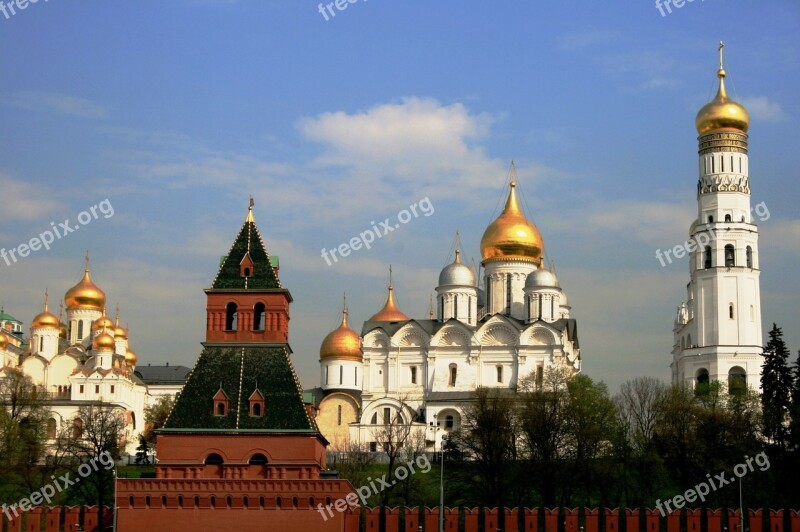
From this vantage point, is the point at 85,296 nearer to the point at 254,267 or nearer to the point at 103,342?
the point at 103,342

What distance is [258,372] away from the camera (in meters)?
42.7

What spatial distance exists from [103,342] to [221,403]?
46827 millimetres

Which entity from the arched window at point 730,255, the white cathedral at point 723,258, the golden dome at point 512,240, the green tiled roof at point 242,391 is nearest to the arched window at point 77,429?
the golden dome at point 512,240

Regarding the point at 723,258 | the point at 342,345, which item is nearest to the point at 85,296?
the point at 342,345

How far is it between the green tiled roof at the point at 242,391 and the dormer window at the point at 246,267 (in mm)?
2359

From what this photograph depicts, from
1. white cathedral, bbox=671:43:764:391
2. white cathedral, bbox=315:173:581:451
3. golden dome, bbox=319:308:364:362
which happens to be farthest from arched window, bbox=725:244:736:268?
golden dome, bbox=319:308:364:362

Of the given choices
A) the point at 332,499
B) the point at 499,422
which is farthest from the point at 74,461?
the point at 332,499

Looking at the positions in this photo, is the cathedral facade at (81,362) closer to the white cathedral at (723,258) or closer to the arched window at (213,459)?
the white cathedral at (723,258)

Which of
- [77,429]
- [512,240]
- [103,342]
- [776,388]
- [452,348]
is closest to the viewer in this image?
[776,388]

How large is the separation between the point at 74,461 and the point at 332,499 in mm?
21005

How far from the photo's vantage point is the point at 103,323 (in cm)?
9169

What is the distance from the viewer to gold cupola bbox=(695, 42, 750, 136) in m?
74.9

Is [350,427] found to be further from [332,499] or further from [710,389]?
[332,499]

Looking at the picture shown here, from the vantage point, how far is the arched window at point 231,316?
143ft
